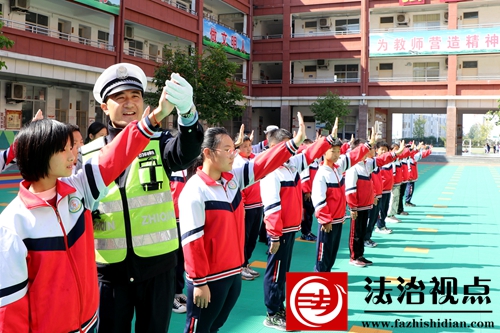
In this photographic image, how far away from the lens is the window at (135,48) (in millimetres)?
21250

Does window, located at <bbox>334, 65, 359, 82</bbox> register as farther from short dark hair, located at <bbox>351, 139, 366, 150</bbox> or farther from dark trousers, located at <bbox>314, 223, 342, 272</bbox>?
dark trousers, located at <bbox>314, 223, 342, 272</bbox>

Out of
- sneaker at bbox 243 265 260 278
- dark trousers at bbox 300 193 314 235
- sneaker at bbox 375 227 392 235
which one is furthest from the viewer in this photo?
sneaker at bbox 375 227 392 235

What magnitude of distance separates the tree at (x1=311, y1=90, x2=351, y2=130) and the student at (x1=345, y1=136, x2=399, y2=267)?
69.3 feet

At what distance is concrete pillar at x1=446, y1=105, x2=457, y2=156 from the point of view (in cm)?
2855

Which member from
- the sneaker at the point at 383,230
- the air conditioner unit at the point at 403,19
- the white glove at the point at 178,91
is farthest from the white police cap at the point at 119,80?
the air conditioner unit at the point at 403,19

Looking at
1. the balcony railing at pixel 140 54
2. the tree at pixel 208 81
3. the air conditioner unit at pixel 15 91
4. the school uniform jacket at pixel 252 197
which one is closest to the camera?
the school uniform jacket at pixel 252 197

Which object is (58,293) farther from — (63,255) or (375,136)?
(375,136)

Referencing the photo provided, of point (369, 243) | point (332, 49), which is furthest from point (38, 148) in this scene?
point (332, 49)

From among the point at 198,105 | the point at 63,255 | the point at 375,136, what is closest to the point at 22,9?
the point at 198,105

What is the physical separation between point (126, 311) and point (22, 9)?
16.9 meters

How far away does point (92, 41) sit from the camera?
18125 mm

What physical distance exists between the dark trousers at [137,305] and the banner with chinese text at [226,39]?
2383 centimetres

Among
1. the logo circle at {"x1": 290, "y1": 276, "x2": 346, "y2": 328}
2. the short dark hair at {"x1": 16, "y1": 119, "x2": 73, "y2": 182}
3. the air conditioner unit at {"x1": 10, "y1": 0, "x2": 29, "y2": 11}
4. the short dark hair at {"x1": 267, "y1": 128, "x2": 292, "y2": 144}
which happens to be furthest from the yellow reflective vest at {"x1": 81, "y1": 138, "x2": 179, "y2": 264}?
the air conditioner unit at {"x1": 10, "y1": 0, "x2": 29, "y2": 11}

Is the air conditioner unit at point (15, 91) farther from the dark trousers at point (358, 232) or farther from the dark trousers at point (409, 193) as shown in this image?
the dark trousers at point (358, 232)
